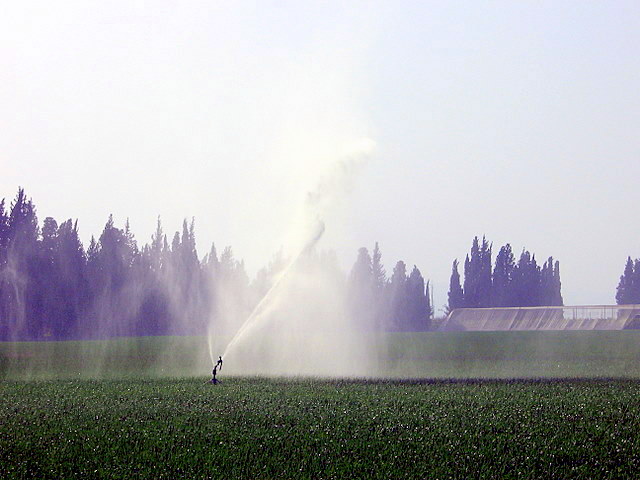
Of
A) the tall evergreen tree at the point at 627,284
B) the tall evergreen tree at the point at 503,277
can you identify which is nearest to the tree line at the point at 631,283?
the tall evergreen tree at the point at 627,284

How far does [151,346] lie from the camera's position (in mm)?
76312

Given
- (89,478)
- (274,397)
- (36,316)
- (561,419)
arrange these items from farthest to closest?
1. (36,316)
2. (274,397)
3. (561,419)
4. (89,478)

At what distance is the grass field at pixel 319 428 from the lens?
21828 millimetres

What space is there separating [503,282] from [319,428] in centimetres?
13597

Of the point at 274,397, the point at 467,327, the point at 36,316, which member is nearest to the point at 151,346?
the point at 36,316

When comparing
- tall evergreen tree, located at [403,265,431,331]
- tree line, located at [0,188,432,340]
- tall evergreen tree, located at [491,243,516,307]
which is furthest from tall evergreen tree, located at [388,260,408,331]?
tree line, located at [0,188,432,340]

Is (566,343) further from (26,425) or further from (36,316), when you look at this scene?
(26,425)

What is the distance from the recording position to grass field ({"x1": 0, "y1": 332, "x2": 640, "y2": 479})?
21828 millimetres

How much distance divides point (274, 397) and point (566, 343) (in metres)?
54.2

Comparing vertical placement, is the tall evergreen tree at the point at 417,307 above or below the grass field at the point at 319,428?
above

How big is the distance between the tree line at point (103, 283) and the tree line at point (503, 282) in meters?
40.3

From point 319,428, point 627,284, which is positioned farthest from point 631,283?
point 319,428

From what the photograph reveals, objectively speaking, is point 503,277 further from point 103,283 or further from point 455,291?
point 103,283

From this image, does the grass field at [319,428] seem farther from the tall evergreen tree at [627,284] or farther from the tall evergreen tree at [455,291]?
the tall evergreen tree at [627,284]
